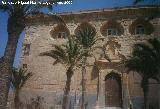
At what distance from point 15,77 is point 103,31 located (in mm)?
8653

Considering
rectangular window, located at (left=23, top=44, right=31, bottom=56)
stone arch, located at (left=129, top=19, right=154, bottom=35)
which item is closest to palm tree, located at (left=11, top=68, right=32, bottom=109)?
rectangular window, located at (left=23, top=44, right=31, bottom=56)

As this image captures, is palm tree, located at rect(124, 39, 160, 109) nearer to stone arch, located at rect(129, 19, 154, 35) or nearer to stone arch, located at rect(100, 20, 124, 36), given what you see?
stone arch, located at rect(129, 19, 154, 35)

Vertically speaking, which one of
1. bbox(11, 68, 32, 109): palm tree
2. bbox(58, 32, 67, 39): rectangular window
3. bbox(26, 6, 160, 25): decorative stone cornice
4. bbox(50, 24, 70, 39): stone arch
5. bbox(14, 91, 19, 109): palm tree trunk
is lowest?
bbox(14, 91, 19, 109): palm tree trunk

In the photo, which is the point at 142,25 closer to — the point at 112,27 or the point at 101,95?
the point at 112,27

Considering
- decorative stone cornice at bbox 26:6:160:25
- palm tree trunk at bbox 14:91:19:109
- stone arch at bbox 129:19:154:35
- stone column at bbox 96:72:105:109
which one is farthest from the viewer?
Answer: stone arch at bbox 129:19:154:35

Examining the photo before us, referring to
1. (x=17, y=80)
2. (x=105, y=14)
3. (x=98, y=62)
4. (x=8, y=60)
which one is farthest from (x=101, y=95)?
(x=8, y=60)

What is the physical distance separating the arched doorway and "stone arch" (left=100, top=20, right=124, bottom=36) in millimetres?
3904

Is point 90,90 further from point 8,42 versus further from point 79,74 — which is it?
point 8,42

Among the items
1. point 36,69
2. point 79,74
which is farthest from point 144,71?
point 36,69

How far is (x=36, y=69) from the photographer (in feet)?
84.1

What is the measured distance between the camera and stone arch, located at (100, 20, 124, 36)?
2556 cm

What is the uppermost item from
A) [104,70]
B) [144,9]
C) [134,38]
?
[144,9]

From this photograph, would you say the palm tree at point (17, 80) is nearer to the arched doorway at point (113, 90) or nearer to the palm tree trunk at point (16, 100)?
the palm tree trunk at point (16, 100)

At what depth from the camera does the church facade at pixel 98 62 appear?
22.9 meters
